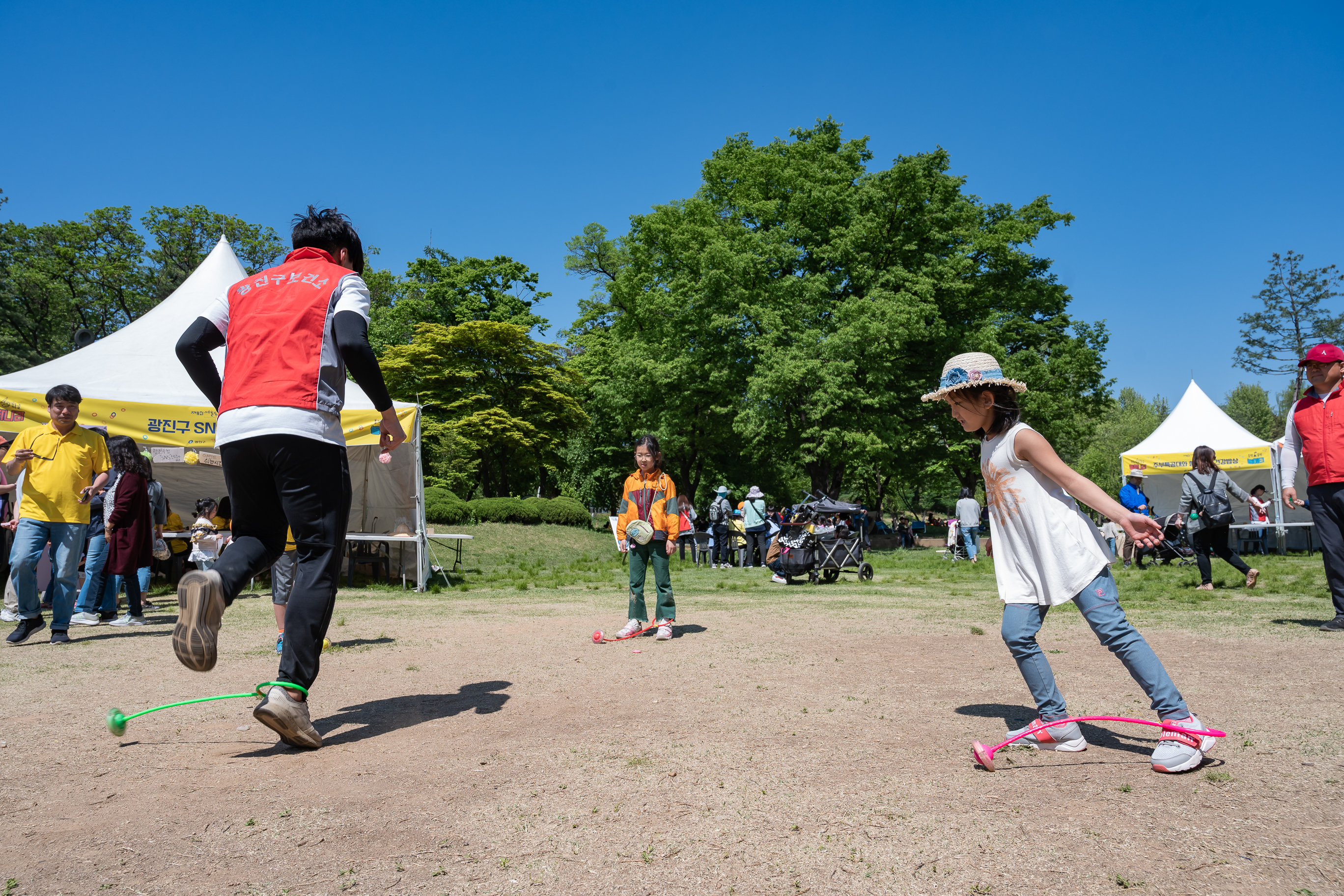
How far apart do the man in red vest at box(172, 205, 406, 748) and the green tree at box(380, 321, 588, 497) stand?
3477 centimetres

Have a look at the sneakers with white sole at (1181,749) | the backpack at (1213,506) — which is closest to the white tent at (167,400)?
the sneakers with white sole at (1181,749)

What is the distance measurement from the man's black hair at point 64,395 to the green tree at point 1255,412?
227ft

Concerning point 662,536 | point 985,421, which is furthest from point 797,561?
point 985,421

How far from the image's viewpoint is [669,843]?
263 centimetres

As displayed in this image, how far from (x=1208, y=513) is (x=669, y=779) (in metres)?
10.9

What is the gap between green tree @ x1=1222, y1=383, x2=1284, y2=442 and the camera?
63.5 m

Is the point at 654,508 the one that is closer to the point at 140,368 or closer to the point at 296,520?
the point at 296,520

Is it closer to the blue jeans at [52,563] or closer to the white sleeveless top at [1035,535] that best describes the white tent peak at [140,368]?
the blue jeans at [52,563]

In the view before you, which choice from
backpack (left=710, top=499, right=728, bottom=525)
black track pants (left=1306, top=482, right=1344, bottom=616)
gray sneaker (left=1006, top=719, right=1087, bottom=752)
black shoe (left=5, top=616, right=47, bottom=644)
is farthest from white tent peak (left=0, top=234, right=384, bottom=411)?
black track pants (left=1306, top=482, right=1344, bottom=616)

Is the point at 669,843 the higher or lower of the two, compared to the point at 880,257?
lower

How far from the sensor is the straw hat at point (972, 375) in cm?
371

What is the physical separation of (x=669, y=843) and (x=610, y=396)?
32.2 metres

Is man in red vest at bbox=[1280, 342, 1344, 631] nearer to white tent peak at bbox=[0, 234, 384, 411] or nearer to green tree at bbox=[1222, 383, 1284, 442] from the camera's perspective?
white tent peak at bbox=[0, 234, 384, 411]

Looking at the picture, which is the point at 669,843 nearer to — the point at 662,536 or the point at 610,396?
the point at 662,536
